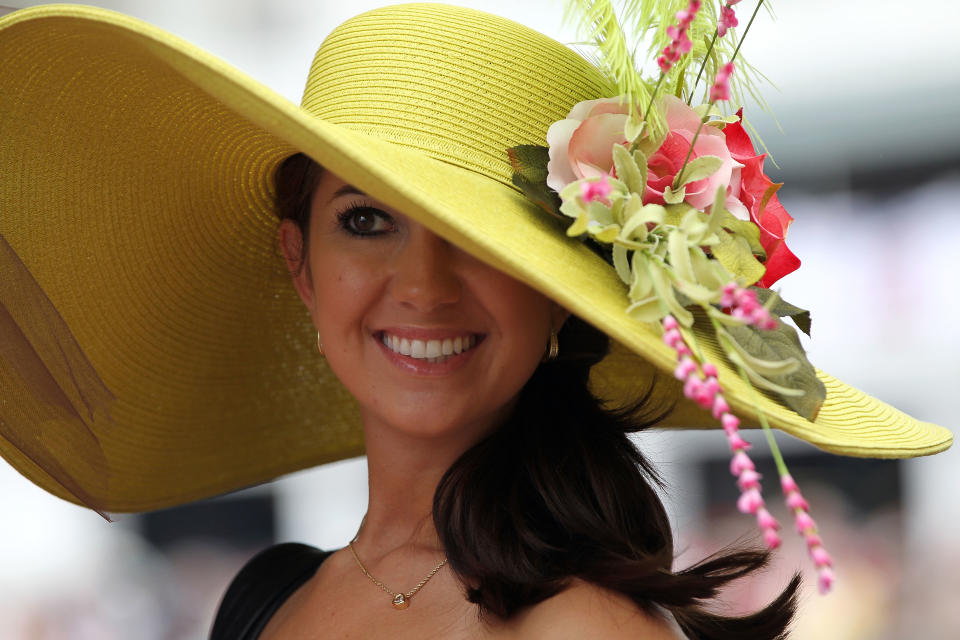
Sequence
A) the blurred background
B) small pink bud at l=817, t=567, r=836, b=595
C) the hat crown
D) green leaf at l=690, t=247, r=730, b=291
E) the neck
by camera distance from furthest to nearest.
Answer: the blurred background
the neck
the hat crown
green leaf at l=690, t=247, r=730, b=291
small pink bud at l=817, t=567, r=836, b=595

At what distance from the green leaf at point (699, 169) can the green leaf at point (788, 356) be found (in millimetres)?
145

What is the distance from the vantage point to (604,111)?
37.4 inches

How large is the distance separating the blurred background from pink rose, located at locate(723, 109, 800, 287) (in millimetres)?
1536

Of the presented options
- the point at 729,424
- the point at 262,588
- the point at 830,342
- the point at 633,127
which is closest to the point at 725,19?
the point at 633,127

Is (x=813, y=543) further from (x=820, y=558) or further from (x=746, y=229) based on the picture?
(x=746, y=229)

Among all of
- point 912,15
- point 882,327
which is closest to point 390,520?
point 882,327

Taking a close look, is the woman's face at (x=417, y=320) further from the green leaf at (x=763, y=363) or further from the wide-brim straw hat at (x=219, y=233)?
the green leaf at (x=763, y=363)

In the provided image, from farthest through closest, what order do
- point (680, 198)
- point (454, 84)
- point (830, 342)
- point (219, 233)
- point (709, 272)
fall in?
point (830, 342) < point (219, 233) < point (454, 84) < point (680, 198) < point (709, 272)

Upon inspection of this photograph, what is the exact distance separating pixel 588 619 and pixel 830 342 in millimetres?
1882

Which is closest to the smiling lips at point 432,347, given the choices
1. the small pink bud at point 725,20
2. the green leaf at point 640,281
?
the green leaf at point 640,281

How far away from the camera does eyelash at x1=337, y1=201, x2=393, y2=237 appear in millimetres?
1109

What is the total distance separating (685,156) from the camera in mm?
920

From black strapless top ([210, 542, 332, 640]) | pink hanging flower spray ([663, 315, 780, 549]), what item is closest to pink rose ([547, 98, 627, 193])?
pink hanging flower spray ([663, 315, 780, 549])

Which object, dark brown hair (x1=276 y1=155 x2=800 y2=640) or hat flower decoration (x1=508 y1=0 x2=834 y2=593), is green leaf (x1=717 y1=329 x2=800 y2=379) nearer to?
hat flower decoration (x1=508 y1=0 x2=834 y2=593)
